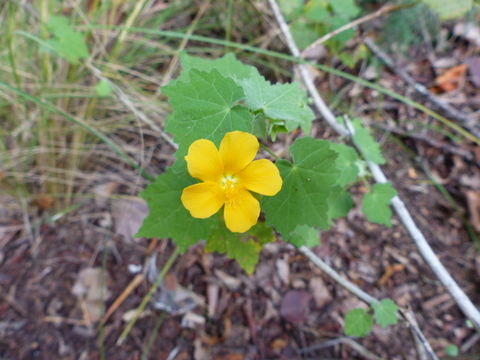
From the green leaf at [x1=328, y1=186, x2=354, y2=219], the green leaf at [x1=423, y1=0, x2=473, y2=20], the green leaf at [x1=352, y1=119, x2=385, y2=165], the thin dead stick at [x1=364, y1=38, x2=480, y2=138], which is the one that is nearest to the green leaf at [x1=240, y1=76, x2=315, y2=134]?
the green leaf at [x1=328, y1=186, x2=354, y2=219]

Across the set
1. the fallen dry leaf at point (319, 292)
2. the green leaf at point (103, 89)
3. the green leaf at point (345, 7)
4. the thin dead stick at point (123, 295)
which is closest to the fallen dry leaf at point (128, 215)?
the thin dead stick at point (123, 295)

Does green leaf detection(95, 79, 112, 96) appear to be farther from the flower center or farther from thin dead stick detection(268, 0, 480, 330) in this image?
the flower center

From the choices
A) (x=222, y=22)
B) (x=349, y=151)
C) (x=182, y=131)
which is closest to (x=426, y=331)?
(x=349, y=151)

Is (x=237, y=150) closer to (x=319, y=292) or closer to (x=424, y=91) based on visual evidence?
(x=319, y=292)

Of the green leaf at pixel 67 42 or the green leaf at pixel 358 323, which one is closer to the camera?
the green leaf at pixel 358 323

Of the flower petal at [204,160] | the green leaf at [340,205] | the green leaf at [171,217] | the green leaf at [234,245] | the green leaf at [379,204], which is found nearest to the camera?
the flower petal at [204,160]

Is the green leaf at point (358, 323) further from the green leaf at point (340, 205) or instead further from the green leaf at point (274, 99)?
the green leaf at point (274, 99)

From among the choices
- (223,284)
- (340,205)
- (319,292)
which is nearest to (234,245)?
(340,205)
